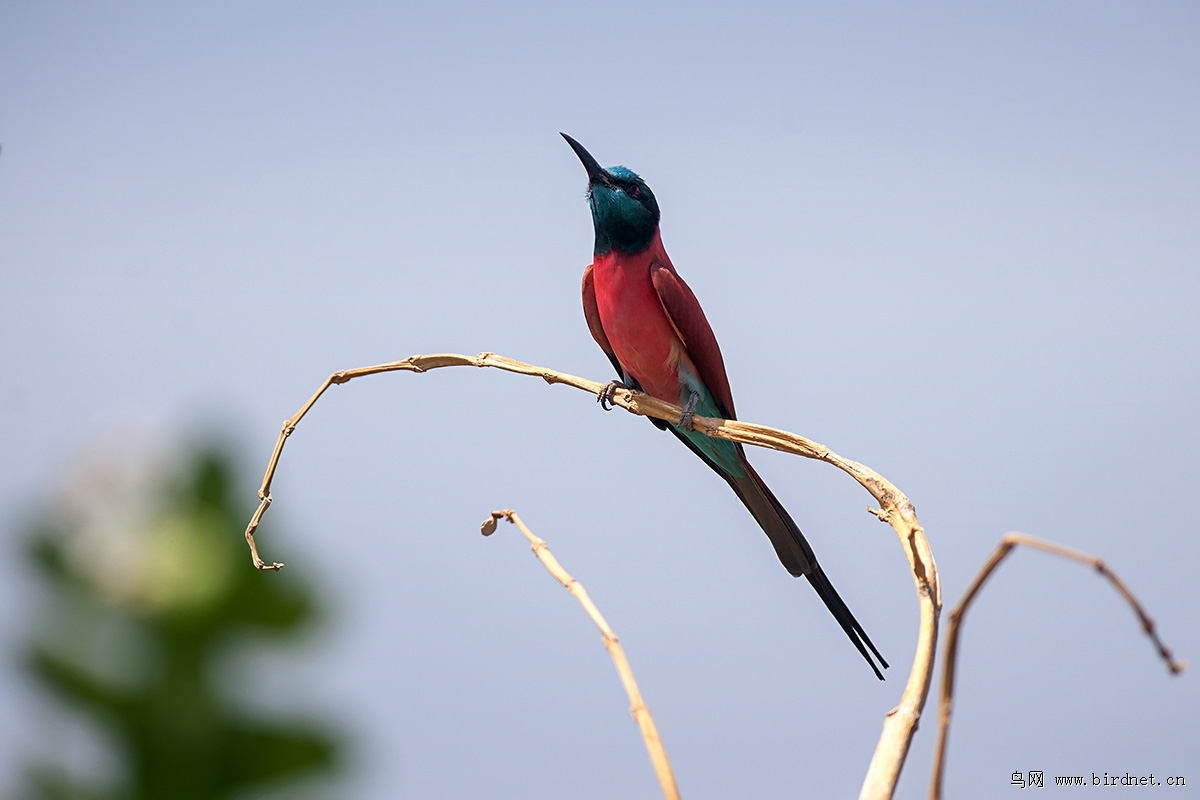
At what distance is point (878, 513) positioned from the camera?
107 centimetres

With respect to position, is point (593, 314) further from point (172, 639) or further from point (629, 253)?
point (172, 639)

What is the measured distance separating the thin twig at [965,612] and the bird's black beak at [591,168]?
2.44 meters

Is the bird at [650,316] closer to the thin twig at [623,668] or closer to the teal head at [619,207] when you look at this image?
the teal head at [619,207]

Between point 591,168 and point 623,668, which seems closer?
point 623,668

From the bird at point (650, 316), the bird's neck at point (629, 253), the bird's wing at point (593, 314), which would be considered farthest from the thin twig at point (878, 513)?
the bird's wing at point (593, 314)

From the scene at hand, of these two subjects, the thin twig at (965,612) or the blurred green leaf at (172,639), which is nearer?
the blurred green leaf at (172,639)

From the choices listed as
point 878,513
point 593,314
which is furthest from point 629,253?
point 878,513

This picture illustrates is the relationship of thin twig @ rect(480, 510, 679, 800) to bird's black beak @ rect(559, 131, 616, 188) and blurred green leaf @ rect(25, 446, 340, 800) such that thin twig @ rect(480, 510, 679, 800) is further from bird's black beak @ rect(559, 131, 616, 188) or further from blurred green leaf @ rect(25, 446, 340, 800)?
bird's black beak @ rect(559, 131, 616, 188)

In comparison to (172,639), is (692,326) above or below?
above

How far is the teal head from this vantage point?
115 inches

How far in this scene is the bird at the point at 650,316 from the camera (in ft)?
9.13

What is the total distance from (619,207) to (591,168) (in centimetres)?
16

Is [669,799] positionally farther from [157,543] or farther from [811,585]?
[811,585]

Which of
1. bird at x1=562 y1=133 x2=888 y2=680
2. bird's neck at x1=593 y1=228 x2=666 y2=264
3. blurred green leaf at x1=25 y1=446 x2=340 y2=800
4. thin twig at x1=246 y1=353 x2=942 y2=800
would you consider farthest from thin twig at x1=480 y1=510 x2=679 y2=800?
bird's neck at x1=593 y1=228 x2=666 y2=264
